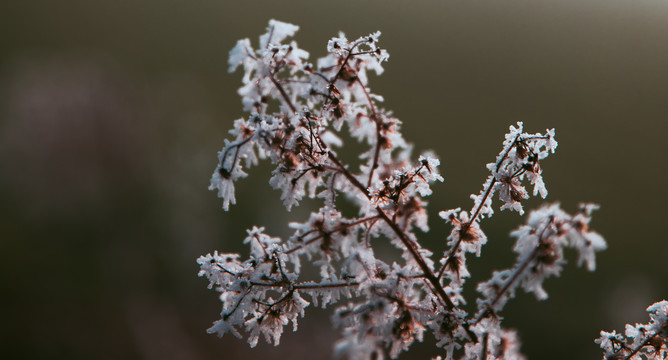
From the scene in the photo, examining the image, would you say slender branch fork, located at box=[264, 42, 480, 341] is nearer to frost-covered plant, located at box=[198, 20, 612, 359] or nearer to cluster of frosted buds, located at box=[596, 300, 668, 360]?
frost-covered plant, located at box=[198, 20, 612, 359]

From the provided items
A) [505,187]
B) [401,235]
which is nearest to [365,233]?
[401,235]

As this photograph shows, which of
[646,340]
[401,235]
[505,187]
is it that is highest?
[505,187]

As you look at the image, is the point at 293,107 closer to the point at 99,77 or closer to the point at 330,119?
the point at 330,119

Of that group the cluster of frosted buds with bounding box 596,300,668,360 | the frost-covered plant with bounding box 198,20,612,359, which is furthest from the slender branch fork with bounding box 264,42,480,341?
the cluster of frosted buds with bounding box 596,300,668,360

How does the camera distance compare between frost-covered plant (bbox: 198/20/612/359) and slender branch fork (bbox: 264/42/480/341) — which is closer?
frost-covered plant (bbox: 198/20/612/359)

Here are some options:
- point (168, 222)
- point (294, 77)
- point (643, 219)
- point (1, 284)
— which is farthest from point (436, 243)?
point (294, 77)

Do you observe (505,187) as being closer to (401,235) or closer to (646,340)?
(401,235)
